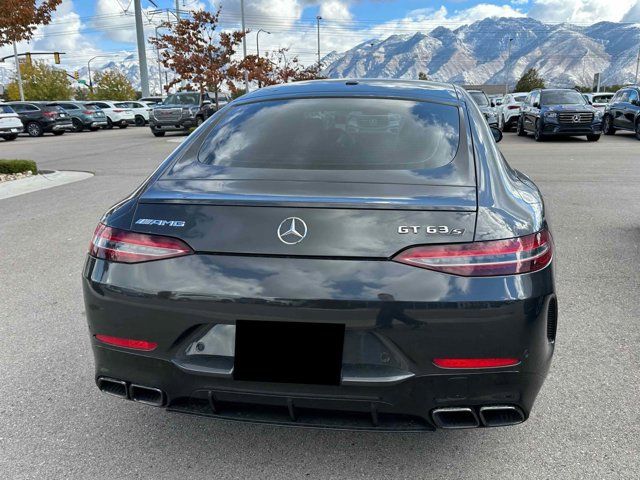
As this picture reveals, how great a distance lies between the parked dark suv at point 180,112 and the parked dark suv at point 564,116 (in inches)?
505

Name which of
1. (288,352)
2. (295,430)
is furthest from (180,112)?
(288,352)

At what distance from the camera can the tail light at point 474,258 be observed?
6.49 ft

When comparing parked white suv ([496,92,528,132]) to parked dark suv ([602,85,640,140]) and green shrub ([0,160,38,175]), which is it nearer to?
parked dark suv ([602,85,640,140])

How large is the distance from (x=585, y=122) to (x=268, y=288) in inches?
722

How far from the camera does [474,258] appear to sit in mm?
1991

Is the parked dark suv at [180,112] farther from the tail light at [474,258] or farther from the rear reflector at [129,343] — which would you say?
the tail light at [474,258]

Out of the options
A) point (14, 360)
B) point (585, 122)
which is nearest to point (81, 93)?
point (585, 122)

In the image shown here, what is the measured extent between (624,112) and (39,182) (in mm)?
18336

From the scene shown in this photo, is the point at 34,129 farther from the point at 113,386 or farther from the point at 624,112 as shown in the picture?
the point at 113,386

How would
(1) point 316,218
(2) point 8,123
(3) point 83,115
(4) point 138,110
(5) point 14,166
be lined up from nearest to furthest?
1. (1) point 316,218
2. (5) point 14,166
3. (2) point 8,123
4. (3) point 83,115
5. (4) point 138,110

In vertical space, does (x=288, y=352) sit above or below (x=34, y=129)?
above

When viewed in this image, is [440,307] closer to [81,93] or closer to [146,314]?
[146,314]

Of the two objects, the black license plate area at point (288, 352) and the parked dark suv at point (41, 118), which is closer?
the black license plate area at point (288, 352)

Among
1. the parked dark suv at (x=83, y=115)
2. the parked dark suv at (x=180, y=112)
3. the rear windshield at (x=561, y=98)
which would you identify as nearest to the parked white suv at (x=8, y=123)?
the parked dark suv at (x=180, y=112)
